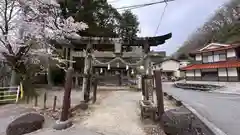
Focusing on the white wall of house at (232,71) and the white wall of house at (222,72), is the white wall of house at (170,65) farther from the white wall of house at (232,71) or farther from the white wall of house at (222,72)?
the white wall of house at (232,71)

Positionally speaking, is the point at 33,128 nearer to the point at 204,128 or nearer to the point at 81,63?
the point at 204,128

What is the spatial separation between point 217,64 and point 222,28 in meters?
18.5

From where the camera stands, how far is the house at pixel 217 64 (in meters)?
22.4

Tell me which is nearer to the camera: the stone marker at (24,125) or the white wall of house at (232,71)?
the stone marker at (24,125)

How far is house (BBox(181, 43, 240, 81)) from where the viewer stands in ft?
73.6

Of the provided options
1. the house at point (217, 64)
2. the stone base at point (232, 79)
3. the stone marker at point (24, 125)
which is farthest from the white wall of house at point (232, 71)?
the stone marker at point (24, 125)

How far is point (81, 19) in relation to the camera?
17812 millimetres

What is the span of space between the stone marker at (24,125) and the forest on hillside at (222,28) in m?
35.1

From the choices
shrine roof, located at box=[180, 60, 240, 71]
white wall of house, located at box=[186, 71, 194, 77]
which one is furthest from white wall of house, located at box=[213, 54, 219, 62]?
white wall of house, located at box=[186, 71, 194, 77]

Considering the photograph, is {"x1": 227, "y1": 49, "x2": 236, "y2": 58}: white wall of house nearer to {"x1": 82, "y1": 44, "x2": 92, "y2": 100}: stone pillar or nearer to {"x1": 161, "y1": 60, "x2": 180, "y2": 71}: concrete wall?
{"x1": 82, "y1": 44, "x2": 92, "y2": 100}: stone pillar

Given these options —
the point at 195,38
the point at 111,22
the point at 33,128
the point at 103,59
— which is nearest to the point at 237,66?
the point at 111,22

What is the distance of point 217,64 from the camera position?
2486 centimetres

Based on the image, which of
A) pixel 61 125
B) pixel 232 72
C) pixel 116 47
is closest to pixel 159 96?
pixel 61 125

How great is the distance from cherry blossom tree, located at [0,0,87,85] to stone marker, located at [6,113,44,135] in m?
7.20
